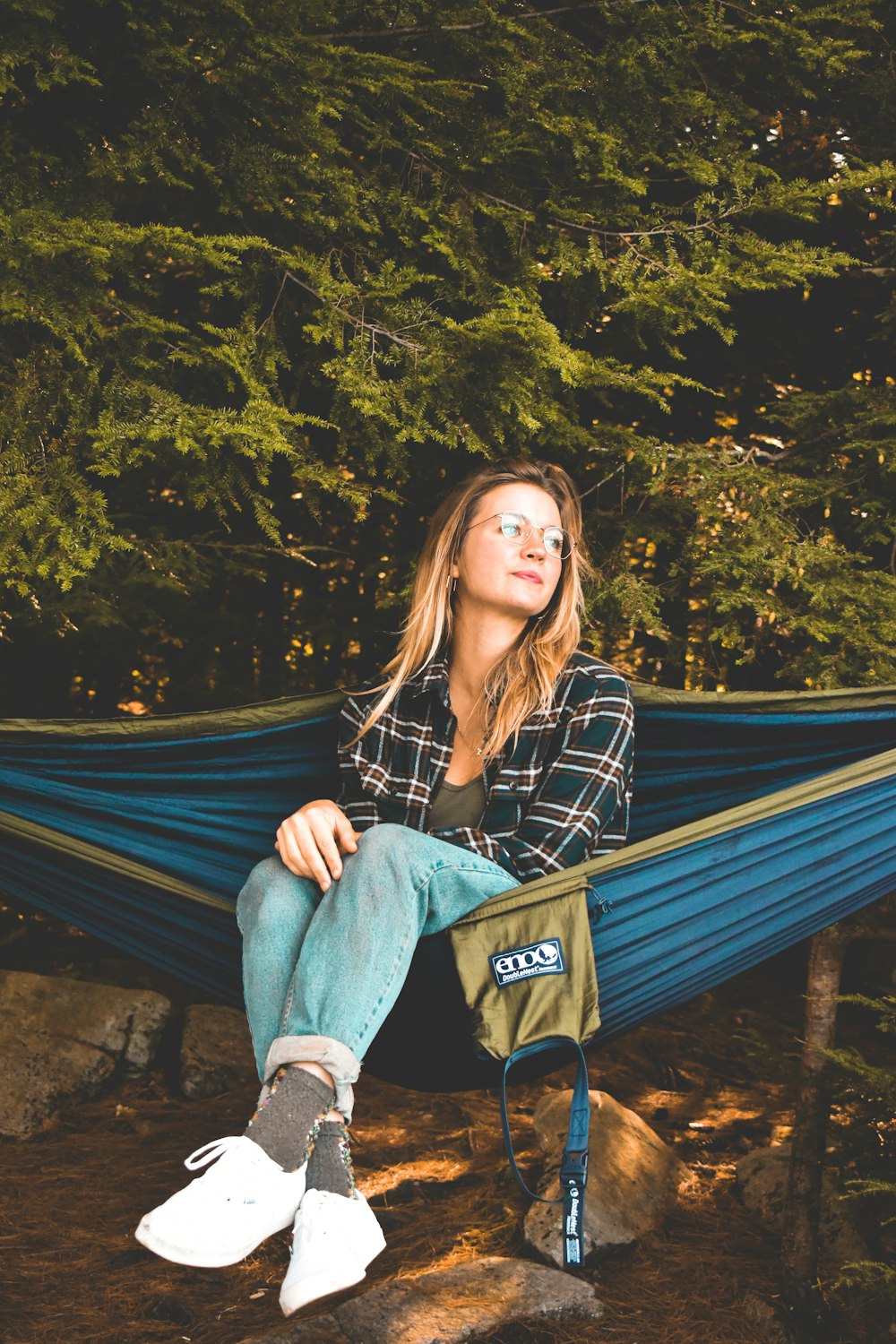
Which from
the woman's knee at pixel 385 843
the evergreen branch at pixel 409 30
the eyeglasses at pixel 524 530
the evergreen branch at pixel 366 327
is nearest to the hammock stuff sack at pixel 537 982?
the woman's knee at pixel 385 843

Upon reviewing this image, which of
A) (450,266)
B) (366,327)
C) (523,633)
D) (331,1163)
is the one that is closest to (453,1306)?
(331,1163)

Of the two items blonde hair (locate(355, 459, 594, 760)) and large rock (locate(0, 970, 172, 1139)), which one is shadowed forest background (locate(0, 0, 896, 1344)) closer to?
large rock (locate(0, 970, 172, 1139))

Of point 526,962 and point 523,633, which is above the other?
point 523,633

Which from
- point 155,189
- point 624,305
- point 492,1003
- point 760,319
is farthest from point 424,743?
point 760,319

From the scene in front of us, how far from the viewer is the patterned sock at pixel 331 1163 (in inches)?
50.2

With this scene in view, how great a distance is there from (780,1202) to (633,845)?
1.31 m

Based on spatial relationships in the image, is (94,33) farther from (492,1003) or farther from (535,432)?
(492,1003)

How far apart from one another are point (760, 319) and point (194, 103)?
157 centimetres

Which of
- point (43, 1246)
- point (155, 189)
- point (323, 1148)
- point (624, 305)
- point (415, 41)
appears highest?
point (415, 41)

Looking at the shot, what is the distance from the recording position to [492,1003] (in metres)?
1.40

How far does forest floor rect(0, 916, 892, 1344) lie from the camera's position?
1.96 m

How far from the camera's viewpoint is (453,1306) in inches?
76.0

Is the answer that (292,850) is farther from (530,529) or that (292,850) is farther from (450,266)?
(450,266)

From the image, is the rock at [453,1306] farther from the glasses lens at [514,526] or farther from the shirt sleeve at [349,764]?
A: the glasses lens at [514,526]
